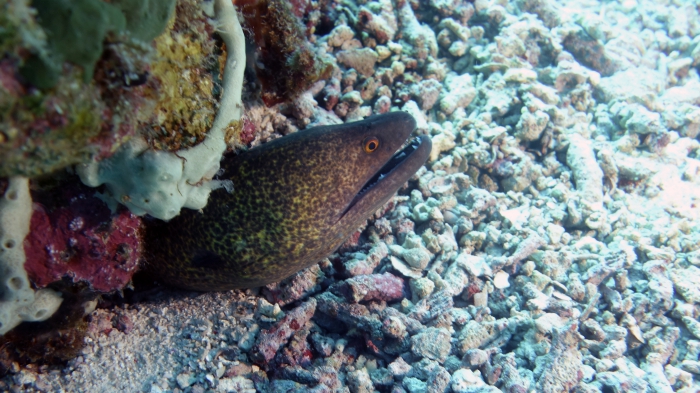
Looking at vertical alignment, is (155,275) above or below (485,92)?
below

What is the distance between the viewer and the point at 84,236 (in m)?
2.19

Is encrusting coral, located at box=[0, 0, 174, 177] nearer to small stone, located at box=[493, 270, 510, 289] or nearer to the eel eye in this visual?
the eel eye

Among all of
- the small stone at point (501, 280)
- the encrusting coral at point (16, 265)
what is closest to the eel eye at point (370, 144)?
the small stone at point (501, 280)

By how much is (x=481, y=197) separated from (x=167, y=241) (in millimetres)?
2928

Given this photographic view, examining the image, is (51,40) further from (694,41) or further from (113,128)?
(694,41)

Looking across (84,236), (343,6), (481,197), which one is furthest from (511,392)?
(343,6)

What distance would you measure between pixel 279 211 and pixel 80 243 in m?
1.21

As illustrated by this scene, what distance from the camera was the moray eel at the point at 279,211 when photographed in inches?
107

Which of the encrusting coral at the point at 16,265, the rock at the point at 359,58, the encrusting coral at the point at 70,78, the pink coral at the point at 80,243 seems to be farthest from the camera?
the rock at the point at 359,58

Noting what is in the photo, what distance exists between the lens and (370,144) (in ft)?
9.71

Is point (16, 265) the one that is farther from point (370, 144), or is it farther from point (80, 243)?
point (370, 144)

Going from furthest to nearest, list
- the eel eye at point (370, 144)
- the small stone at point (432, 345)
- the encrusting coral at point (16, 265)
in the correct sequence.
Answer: the eel eye at point (370, 144) < the small stone at point (432, 345) < the encrusting coral at point (16, 265)

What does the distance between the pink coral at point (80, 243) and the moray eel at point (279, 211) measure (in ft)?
1.40

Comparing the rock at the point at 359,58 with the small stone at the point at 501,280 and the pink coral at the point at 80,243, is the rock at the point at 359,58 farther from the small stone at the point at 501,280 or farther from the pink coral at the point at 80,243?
the pink coral at the point at 80,243
